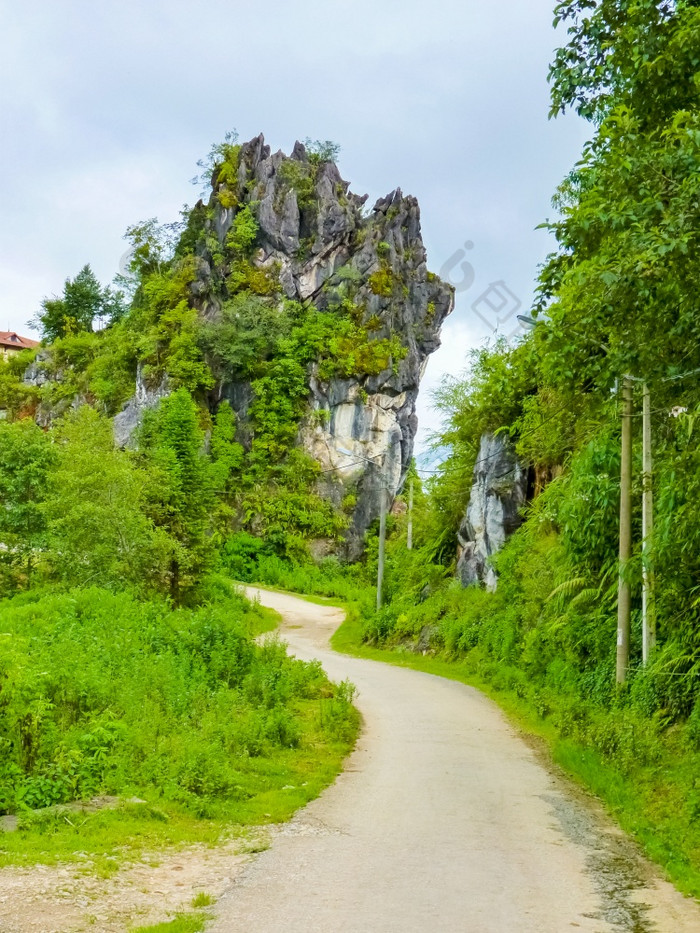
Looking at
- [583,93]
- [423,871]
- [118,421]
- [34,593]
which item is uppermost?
[118,421]

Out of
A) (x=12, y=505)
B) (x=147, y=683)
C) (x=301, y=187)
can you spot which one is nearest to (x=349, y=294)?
(x=301, y=187)

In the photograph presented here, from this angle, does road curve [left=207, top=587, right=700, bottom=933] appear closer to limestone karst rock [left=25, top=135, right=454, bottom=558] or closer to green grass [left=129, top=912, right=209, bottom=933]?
green grass [left=129, top=912, right=209, bottom=933]

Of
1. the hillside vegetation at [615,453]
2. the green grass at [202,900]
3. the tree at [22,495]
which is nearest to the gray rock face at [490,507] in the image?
the hillside vegetation at [615,453]

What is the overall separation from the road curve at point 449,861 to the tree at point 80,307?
60.1 m

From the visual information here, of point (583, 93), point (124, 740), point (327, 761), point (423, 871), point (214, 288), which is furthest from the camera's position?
point (214, 288)

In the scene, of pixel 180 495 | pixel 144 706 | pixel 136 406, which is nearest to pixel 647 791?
pixel 144 706

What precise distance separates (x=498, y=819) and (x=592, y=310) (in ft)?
17.4

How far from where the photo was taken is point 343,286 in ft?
170

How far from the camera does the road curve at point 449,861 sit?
236 inches

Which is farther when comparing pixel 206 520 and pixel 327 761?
pixel 206 520

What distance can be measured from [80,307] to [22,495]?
142 ft

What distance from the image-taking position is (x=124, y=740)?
962 cm

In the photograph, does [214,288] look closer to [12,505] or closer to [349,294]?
[349,294]

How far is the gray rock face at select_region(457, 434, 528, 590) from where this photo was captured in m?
26.9
